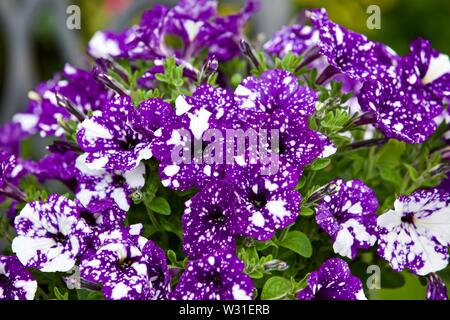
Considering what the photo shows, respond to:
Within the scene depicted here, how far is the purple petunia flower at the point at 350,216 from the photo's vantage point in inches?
19.6

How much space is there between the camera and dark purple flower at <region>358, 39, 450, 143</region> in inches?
20.4

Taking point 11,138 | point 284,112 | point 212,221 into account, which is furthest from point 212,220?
point 11,138

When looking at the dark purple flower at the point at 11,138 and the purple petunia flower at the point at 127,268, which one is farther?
the dark purple flower at the point at 11,138

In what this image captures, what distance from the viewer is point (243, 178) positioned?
47 cm

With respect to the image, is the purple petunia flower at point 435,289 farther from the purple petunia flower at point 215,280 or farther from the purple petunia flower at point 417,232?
the purple petunia flower at point 215,280

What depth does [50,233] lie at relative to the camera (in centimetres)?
51

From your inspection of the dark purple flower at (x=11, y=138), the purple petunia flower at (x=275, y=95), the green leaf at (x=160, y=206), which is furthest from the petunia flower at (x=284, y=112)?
the dark purple flower at (x=11, y=138)

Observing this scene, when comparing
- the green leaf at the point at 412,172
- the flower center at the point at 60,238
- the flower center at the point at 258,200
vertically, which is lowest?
the flower center at the point at 60,238

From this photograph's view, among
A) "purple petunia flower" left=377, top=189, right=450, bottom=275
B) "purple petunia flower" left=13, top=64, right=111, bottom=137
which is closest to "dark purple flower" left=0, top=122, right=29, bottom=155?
"purple petunia flower" left=13, top=64, right=111, bottom=137

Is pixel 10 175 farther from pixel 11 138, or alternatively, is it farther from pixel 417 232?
pixel 417 232

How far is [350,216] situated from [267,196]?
0.28ft

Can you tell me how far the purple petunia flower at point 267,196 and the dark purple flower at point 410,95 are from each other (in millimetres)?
104

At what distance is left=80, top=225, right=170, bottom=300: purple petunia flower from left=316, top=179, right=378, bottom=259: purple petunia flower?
0.45 feet
